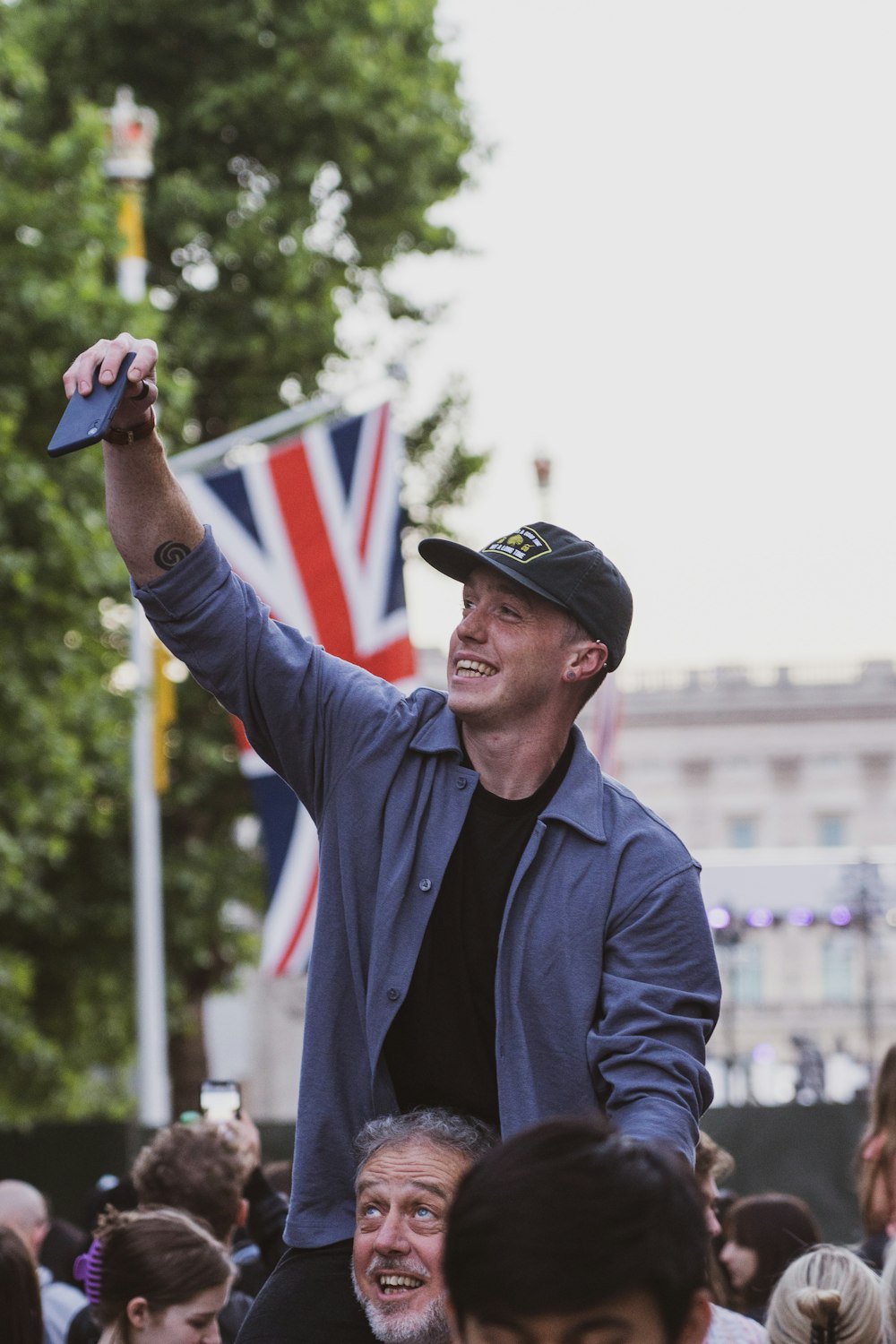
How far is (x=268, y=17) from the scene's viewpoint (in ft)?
69.8

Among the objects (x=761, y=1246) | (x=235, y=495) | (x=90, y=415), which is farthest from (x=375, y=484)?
(x=90, y=415)

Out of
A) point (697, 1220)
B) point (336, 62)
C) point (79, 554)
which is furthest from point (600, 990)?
point (336, 62)

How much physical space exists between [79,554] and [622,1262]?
44.0ft

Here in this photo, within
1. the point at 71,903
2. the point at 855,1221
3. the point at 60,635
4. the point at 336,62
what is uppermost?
the point at 336,62

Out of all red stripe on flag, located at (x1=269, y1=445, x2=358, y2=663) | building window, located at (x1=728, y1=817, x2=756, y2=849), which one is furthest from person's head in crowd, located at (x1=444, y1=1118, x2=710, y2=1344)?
building window, located at (x1=728, y1=817, x2=756, y2=849)

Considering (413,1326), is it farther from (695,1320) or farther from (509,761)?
(695,1320)

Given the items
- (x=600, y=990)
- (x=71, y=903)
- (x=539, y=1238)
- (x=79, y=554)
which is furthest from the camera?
(x=71, y=903)

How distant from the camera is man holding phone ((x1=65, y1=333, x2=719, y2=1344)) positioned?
10.9 ft

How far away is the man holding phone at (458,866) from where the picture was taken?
333cm

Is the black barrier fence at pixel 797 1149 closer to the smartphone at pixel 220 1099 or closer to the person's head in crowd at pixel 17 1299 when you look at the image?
the smartphone at pixel 220 1099

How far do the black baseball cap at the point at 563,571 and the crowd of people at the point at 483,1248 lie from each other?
2.99 ft

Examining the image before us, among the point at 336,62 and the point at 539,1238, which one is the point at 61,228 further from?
the point at 539,1238

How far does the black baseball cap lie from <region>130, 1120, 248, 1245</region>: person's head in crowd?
8.76 feet

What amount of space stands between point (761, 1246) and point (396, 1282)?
3.29 m
